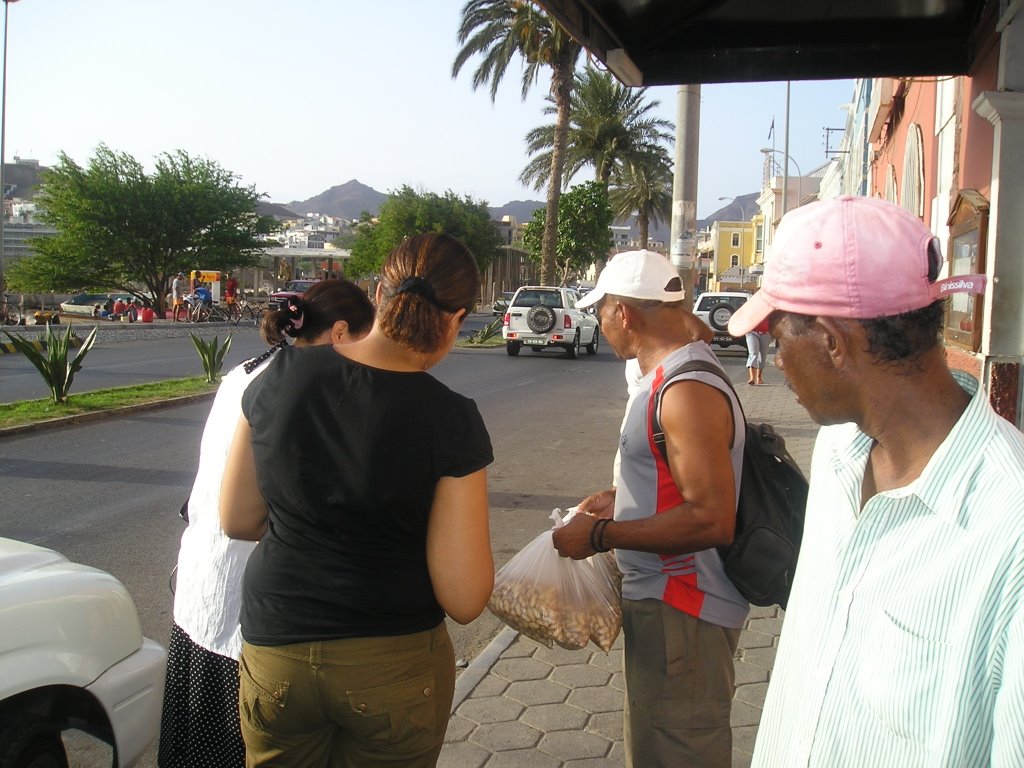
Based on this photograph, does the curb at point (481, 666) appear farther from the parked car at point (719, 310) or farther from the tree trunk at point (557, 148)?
the tree trunk at point (557, 148)

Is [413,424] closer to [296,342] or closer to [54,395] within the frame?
[296,342]

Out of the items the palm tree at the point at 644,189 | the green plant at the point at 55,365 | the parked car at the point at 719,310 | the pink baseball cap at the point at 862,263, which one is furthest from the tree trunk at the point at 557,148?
the pink baseball cap at the point at 862,263

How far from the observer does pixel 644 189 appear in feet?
159

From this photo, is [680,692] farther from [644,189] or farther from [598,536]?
[644,189]

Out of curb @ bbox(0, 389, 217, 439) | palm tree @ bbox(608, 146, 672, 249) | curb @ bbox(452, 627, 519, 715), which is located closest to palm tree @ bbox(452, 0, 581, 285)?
palm tree @ bbox(608, 146, 672, 249)

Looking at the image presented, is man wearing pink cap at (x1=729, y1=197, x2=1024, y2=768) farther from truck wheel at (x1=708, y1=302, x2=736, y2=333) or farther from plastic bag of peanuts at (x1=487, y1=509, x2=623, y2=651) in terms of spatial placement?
truck wheel at (x1=708, y1=302, x2=736, y2=333)

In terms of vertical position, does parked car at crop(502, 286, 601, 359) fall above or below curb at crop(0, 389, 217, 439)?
above

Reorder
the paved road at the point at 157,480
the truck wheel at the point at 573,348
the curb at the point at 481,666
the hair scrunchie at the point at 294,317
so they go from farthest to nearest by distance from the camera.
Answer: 1. the truck wheel at the point at 573,348
2. the paved road at the point at 157,480
3. the curb at the point at 481,666
4. the hair scrunchie at the point at 294,317

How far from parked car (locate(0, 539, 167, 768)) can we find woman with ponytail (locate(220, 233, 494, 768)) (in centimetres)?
80

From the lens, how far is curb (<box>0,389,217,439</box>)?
10.4 metres

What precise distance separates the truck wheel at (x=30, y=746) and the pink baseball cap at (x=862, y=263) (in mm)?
2287

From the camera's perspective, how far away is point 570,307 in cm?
2427

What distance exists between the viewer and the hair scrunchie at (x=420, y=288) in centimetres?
211

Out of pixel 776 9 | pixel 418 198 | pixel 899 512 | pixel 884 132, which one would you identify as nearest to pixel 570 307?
pixel 884 132
